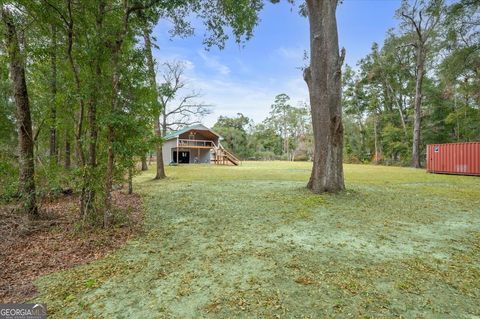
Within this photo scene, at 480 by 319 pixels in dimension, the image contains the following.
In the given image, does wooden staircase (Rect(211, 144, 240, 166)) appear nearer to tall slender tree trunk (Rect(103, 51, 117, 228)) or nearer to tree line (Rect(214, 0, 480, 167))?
tree line (Rect(214, 0, 480, 167))

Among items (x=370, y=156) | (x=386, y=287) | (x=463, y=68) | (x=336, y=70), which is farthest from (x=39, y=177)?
(x=370, y=156)

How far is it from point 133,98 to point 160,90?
0.61m

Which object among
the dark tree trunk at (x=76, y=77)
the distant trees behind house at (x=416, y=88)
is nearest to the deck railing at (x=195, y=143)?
the distant trees behind house at (x=416, y=88)

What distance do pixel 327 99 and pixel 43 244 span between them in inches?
271

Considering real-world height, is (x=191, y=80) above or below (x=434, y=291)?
above

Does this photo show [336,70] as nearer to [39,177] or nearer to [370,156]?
[39,177]

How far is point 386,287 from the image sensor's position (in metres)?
2.34

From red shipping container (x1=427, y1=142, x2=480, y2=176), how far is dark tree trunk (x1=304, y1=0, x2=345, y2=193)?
998 centimetres

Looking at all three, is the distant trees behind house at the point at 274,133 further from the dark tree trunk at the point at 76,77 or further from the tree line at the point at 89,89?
the dark tree trunk at the point at 76,77

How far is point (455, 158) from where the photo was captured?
515 inches

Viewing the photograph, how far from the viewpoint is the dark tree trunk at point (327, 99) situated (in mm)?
6891

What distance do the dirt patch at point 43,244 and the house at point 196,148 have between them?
804 inches

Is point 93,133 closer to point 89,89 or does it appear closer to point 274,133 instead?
point 89,89

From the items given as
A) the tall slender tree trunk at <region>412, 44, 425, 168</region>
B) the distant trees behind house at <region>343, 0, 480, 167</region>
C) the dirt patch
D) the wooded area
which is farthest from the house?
the dirt patch
